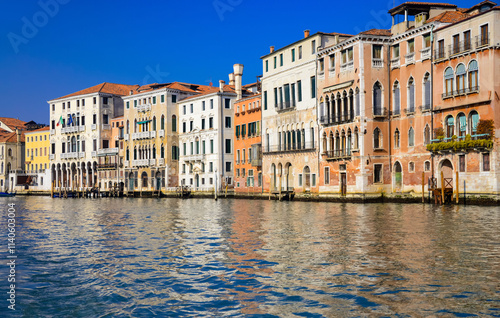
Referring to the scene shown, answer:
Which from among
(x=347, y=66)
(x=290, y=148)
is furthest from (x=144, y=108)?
(x=347, y=66)

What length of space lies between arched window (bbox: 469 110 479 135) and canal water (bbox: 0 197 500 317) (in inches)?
519

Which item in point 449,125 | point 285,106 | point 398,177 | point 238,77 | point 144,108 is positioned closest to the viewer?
point 449,125

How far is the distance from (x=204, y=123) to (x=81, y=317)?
53679 millimetres

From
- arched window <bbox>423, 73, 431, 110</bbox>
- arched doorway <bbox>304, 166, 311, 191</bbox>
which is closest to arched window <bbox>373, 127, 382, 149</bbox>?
arched window <bbox>423, 73, 431, 110</bbox>

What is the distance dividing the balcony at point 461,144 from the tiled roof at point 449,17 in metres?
7.11

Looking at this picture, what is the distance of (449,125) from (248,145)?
24.5 metres

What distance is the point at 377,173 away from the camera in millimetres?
39812

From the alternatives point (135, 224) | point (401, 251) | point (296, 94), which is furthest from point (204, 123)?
point (401, 251)

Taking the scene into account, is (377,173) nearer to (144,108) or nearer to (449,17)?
(449,17)

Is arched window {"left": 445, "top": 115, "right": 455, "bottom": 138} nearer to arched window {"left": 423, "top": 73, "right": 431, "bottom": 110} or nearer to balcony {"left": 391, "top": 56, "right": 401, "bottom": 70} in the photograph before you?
arched window {"left": 423, "top": 73, "right": 431, "bottom": 110}

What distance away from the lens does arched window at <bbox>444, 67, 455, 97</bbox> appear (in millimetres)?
33469

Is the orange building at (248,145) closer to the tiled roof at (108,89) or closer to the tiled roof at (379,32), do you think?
the tiled roof at (379,32)

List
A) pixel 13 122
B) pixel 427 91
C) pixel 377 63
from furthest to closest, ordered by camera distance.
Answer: pixel 13 122 → pixel 377 63 → pixel 427 91

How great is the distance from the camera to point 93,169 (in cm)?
7625
